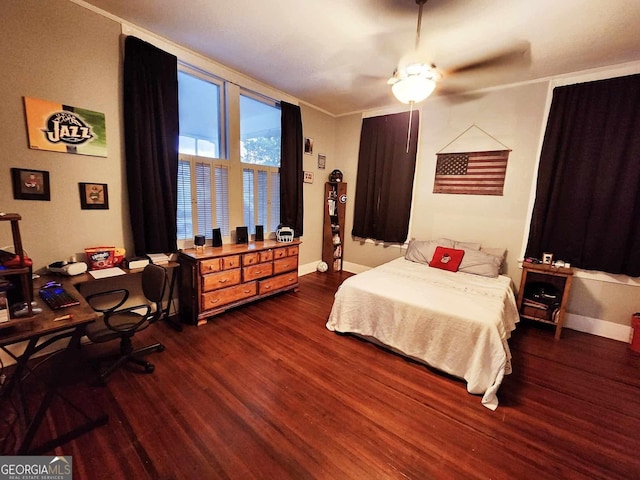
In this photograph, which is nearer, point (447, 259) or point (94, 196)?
point (94, 196)

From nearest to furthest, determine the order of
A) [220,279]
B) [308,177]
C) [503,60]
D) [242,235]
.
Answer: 1. [503,60]
2. [220,279]
3. [242,235]
4. [308,177]

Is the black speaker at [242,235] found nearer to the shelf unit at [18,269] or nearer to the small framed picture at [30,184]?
the small framed picture at [30,184]

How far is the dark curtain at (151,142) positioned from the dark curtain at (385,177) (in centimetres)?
280

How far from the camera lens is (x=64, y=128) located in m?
2.13

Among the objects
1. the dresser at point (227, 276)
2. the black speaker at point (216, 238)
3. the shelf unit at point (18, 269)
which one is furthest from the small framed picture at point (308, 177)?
the shelf unit at point (18, 269)

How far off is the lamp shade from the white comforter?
64.9 inches

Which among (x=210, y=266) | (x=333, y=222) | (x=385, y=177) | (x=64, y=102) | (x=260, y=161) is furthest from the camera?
(x=333, y=222)

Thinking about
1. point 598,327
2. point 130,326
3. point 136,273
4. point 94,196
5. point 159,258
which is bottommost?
point 598,327

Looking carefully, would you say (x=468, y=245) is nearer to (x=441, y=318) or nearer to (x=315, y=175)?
(x=441, y=318)

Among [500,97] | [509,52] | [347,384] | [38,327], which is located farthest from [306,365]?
[500,97]

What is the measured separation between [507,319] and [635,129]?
7.37 ft

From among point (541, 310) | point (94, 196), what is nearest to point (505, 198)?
point (541, 310)

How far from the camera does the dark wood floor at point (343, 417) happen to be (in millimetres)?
1405

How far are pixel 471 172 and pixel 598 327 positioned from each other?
2225mm
